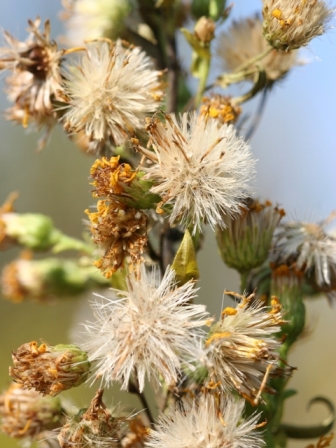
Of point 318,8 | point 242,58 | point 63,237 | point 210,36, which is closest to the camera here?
point 318,8

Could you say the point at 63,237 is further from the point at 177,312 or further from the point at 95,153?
the point at 177,312

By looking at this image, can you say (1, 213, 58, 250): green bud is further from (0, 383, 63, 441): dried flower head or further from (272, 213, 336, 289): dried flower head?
(272, 213, 336, 289): dried flower head

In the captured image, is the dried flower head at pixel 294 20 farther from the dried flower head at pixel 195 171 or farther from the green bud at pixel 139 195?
the green bud at pixel 139 195

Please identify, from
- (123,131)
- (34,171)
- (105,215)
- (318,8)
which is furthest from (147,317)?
(34,171)

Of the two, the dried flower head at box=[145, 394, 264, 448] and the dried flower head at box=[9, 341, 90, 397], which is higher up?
the dried flower head at box=[9, 341, 90, 397]

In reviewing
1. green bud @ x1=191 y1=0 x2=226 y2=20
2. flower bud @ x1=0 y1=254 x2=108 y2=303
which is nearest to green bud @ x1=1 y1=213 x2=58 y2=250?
flower bud @ x1=0 y1=254 x2=108 y2=303

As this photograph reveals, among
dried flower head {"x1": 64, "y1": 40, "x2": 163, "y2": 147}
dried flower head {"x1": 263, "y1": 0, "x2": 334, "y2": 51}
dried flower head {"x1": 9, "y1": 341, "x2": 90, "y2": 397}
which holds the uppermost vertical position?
dried flower head {"x1": 263, "y1": 0, "x2": 334, "y2": 51}
